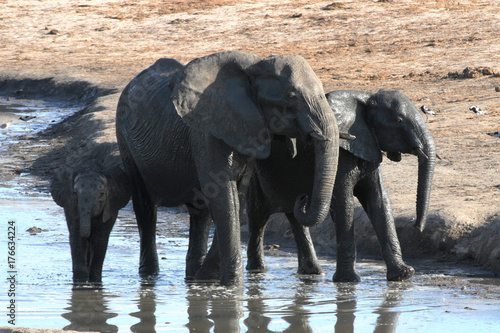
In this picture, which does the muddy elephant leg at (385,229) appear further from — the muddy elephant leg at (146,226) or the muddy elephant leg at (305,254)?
the muddy elephant leg at (146,226)

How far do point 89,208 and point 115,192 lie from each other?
33 cm

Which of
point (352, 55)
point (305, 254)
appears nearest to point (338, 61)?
point (352, 55)

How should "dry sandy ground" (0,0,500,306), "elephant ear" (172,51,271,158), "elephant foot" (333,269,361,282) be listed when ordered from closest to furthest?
"elephant ear" (172,51,271,158), "elephant foot" (333,269,361,282), "dry sandy ground" (0,0,500,306)

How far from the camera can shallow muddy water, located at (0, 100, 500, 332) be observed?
17.6ft

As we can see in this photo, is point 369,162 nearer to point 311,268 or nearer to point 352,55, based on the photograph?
point 311,268

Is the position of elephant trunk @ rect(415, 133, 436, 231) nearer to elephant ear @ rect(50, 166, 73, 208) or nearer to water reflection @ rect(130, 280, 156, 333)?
water reflection @ rect(130, 280, 156, 333)

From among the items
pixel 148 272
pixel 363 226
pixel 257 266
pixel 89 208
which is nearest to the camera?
pixel 89 208

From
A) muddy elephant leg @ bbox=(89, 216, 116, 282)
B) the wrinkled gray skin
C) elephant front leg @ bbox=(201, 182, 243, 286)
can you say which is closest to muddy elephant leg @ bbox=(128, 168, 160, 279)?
the wrinkled gray skin

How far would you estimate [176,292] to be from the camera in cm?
→ 652

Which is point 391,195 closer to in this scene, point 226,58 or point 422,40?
point 226,58

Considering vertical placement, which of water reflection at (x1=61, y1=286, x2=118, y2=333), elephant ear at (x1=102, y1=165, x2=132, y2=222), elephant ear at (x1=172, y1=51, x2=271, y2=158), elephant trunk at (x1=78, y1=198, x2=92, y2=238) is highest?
elephant ear at (x1=172, y1=51, x2=271, y2=158)

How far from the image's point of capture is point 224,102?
611 cm

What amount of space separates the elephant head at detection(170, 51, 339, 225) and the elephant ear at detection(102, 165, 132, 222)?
2.76 ft

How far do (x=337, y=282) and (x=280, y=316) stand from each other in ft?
4.20
